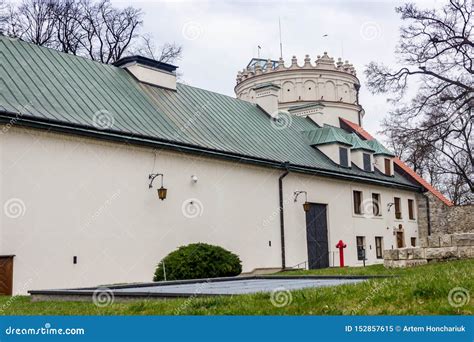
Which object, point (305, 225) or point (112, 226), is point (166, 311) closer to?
point (112, 226)

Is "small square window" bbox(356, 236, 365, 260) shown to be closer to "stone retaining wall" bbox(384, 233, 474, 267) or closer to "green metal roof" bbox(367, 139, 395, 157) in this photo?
"green metal roof" bbox(367, 139, 395, 157)

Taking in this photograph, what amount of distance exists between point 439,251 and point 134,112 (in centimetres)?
1105

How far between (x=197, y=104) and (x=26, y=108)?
10277mm

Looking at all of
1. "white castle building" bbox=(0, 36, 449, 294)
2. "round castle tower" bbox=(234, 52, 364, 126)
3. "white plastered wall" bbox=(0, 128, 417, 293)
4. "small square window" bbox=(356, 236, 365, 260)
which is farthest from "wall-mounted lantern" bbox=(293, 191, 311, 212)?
"round castle tower" bbox=(234, 52, 364, 126)

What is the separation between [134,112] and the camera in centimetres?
2195

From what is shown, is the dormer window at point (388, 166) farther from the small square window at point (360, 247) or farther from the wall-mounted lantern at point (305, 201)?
the wall-mounted lantern at point (305, 201)

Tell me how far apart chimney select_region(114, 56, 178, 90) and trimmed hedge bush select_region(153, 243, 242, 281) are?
28.8 ft

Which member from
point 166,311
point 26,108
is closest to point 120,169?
point 26,108

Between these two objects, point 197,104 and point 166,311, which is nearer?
point 166,311

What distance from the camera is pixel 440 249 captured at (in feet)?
57.5

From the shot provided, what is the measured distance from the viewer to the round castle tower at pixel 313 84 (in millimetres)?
40344

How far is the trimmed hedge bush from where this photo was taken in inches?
731

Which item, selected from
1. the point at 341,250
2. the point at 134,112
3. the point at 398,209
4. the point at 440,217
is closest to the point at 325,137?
the point at 341,250

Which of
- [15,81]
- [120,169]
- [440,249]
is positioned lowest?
[440,249]
